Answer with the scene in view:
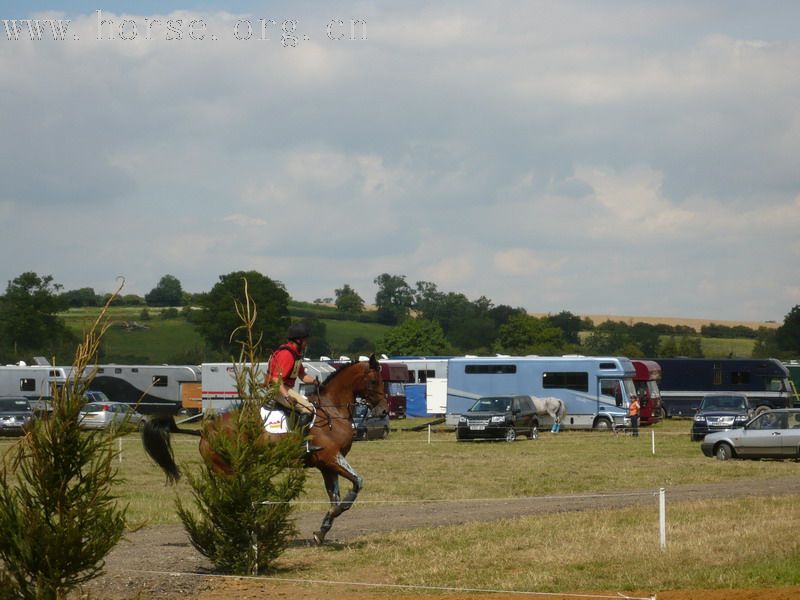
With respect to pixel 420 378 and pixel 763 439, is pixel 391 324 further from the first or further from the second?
pixel 763 439

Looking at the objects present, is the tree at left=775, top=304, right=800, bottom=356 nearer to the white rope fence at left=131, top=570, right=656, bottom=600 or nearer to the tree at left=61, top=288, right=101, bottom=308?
the tree at left=61, top=288, right=101, bottom=308

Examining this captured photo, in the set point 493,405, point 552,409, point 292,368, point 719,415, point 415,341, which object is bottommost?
point 552,409

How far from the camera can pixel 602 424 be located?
156 feet

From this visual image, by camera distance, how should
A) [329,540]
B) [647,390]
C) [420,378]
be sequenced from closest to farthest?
[329,540], [647,390], [420,378]

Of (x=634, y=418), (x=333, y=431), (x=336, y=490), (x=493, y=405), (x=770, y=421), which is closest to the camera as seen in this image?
(x=333, y=431)

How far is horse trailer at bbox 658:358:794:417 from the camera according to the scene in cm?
5362

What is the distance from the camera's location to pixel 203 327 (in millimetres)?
98750

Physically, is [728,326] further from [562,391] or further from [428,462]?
[428,462]

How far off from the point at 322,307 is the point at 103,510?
135 metres

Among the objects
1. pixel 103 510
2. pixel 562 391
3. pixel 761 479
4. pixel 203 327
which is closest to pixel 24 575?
pixel 103 510

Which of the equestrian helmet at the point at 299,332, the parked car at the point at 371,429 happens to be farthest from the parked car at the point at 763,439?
the equestrian helmet at the point at 299,332

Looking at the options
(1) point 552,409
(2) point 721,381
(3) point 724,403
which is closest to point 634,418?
(3) point 724,403

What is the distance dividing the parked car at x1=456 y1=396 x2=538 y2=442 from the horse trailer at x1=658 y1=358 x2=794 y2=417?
1674 cm

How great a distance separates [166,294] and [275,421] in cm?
12681
